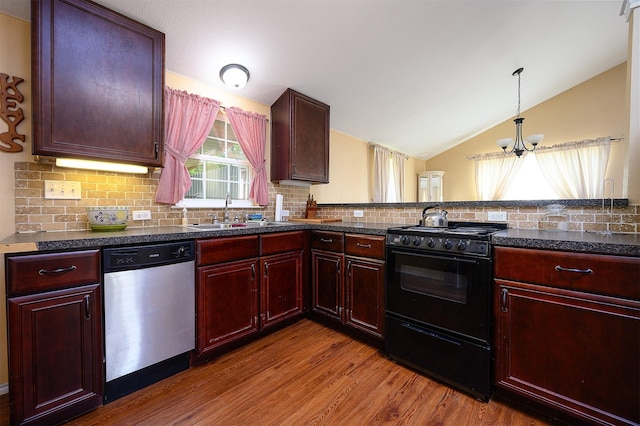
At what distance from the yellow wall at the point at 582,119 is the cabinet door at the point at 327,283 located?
15.4 ft

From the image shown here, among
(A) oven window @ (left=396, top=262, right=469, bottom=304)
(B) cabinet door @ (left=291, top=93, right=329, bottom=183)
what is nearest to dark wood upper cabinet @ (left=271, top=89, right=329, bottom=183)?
(B) cabinet door @ (left=291, top=93, right=329, bottom=183)

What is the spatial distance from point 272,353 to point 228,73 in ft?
7.83

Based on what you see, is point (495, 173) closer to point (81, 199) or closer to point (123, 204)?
point (123, 204)

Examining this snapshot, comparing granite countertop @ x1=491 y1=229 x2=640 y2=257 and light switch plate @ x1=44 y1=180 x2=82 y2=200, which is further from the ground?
light switch plate @ x1=44 y1=180 x2=82 y2=200

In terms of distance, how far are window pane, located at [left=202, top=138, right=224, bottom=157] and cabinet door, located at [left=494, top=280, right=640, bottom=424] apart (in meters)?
2.57

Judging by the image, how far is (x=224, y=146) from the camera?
2.64m

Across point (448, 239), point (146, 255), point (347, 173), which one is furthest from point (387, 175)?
point (146, 255)

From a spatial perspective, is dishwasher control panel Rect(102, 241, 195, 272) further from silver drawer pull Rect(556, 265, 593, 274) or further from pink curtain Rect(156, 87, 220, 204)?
silver drawer pull Rect(556, 265, 593, 274)

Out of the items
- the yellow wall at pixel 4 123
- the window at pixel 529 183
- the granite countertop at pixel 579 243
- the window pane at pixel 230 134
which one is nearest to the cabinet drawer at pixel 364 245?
the granite countertop at pixel 579 243

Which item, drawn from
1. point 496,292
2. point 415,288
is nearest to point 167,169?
point 415,288

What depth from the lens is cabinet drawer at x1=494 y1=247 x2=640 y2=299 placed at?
3.59 ft

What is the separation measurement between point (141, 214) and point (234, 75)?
143cm

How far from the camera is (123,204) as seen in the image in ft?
6.31

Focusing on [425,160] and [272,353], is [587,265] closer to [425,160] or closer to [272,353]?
[272,353]
